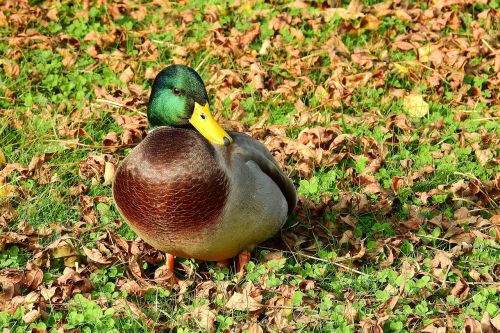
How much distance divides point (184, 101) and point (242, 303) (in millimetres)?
943

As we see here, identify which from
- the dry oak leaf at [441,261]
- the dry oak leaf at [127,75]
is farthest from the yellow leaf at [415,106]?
the dry oak leaf at [127,75]

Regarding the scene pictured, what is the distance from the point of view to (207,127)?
4.16 metres

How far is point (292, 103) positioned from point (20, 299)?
2544mm

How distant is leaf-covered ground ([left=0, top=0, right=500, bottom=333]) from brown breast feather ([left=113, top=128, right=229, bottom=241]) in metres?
0.40

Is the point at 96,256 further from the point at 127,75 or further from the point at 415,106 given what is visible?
the point at 415,106

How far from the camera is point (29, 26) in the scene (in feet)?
21.7

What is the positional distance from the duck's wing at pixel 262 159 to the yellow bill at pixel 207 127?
0.51ft

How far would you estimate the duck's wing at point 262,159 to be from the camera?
4.36 m

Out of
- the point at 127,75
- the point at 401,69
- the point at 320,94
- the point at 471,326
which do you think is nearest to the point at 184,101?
the point at 471,326

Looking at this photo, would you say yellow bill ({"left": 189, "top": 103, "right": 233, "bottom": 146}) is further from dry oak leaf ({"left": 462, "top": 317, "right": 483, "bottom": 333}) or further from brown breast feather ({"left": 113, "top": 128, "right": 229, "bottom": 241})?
dry oak leaf ({"left": 462, "top": 317, "right": 483, "bottom": 333})

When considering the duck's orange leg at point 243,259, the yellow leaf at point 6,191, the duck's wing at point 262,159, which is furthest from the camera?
the yellow leaf at point 6,191

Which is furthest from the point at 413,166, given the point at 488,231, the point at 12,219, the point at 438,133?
the point at 12,219

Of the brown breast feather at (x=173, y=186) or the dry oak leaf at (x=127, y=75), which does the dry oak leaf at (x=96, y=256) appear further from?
the dry oak leaf at (x=127, y=75)

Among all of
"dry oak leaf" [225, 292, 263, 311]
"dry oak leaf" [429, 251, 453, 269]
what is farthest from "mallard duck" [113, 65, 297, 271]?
"dry oak leaf" [429, 251, 453, 269]
